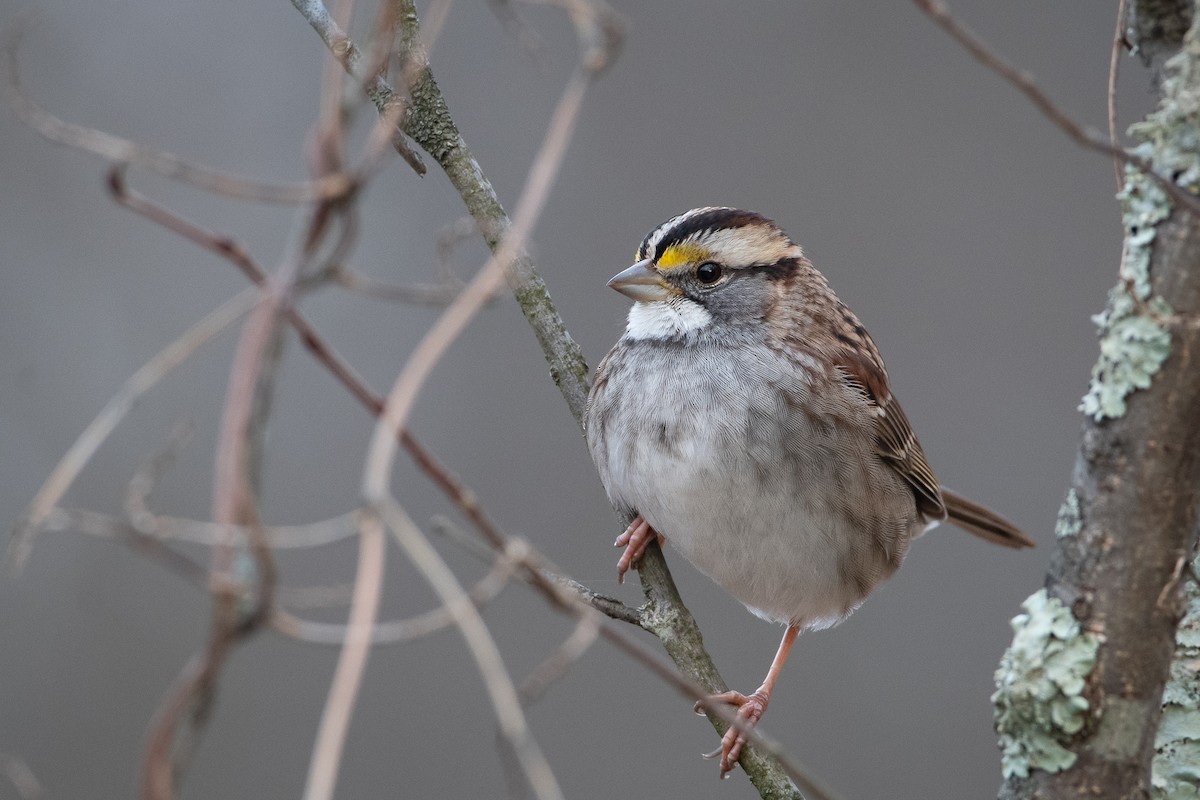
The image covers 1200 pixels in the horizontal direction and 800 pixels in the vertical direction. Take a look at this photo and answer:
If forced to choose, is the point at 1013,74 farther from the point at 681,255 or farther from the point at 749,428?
the point at 681,255

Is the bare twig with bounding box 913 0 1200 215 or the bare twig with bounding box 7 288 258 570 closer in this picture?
the bare twig with bounding box 7 288 258 570

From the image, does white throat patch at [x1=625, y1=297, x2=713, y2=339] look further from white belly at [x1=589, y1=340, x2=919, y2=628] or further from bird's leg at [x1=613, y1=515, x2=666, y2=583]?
bird's leg at [x1=613, y1=515, x2=666, y2=583]

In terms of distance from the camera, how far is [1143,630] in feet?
5.74

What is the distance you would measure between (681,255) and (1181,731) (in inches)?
62.5

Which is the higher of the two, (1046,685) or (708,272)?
(708,272)

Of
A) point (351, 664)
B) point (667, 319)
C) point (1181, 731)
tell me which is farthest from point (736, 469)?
point (351, 664)

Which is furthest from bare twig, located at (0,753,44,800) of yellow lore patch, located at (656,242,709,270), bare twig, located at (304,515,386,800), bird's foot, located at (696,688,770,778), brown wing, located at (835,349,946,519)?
brown wing, located at (835,349,946,519)

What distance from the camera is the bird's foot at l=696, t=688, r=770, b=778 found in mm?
2614

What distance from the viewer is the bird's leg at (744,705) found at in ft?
9.39

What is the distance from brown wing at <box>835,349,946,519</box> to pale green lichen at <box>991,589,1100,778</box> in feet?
4.79

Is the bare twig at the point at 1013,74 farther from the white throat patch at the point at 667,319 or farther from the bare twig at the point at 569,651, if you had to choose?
the white throat patch at the point at 667,319

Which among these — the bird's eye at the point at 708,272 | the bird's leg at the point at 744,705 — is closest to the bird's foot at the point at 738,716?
the bird's leg at the point at 744,705

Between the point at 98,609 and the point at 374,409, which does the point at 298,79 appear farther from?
the point at 374,409

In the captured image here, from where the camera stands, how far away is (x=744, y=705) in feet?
11.0
